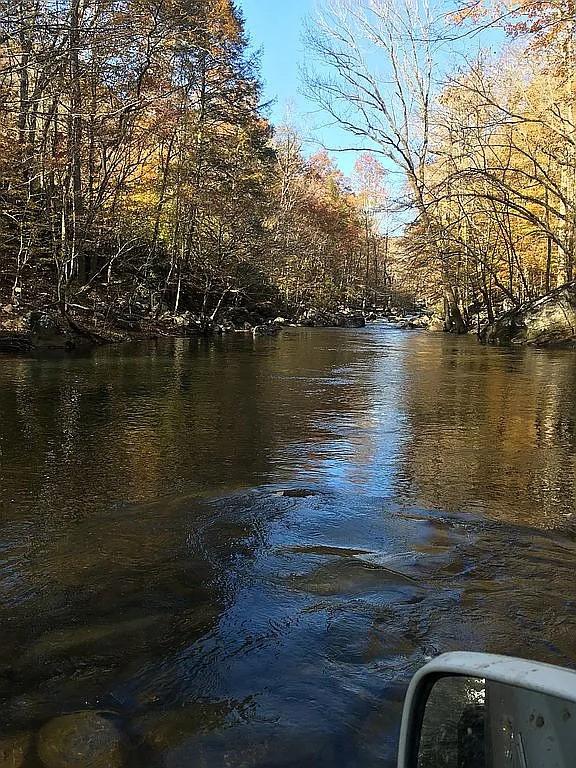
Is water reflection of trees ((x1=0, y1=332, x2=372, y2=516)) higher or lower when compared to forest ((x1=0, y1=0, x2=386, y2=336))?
lower

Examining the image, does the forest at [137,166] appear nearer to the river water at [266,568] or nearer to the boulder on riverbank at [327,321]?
the boulder on riverbank at [327,321]

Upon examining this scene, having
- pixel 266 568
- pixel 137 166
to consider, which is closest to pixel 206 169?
pixel 137 166

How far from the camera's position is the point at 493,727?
1.11m

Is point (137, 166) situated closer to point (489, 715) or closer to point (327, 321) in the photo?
point (327, 321)

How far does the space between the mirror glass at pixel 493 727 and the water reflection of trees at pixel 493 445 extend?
9.52ft

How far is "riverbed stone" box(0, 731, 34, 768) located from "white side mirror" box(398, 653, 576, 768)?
1.19 m

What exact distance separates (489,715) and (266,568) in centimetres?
209

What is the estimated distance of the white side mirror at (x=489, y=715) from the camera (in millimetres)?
961

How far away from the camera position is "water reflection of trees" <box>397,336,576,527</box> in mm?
4289

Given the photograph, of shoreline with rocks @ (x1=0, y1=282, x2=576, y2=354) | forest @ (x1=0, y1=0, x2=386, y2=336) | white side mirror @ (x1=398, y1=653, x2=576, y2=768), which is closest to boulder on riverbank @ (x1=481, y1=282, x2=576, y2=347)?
shoreline with rocks @ (x1=0, y1=282, x2=576, y2=354)

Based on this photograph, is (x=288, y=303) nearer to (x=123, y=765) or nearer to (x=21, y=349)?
(x=21, y=349)

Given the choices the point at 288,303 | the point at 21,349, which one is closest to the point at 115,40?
the point at 21,349

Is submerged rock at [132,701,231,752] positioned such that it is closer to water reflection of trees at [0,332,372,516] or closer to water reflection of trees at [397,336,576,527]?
water reflection of trees at [0,332,372,516]

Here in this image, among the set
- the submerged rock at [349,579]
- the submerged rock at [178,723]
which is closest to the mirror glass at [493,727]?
the submerged rock at [178,723]
